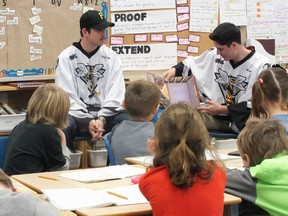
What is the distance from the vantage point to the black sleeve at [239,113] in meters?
5.18

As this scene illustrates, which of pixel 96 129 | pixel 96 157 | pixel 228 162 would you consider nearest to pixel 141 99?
pixel 228 162

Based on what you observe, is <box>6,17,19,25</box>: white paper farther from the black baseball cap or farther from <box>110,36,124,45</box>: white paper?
<box>110,36,124,45</box>: white paper

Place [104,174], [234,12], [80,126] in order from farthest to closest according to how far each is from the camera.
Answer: [234,12], [80,126], [104,174]

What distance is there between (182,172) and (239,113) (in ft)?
8.81

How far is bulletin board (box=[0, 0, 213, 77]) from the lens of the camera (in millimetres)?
6145

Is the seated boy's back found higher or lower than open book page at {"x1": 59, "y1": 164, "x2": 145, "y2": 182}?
higher

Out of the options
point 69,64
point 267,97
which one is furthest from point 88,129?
point 267,97

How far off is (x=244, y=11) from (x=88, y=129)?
9.20ft

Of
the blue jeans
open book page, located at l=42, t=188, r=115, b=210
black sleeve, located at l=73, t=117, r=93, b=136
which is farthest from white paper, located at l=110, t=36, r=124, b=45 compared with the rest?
open book page, located at l=42, t=188, r=115, b=210

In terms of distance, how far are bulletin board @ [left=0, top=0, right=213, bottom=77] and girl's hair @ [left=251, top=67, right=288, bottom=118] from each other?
2953 millimetres

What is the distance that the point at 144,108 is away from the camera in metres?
3.93

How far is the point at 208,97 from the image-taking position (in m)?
5.59

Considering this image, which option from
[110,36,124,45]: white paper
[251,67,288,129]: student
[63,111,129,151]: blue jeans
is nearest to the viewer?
[251,67,288,129]: student

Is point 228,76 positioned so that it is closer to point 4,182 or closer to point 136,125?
point 136,125
